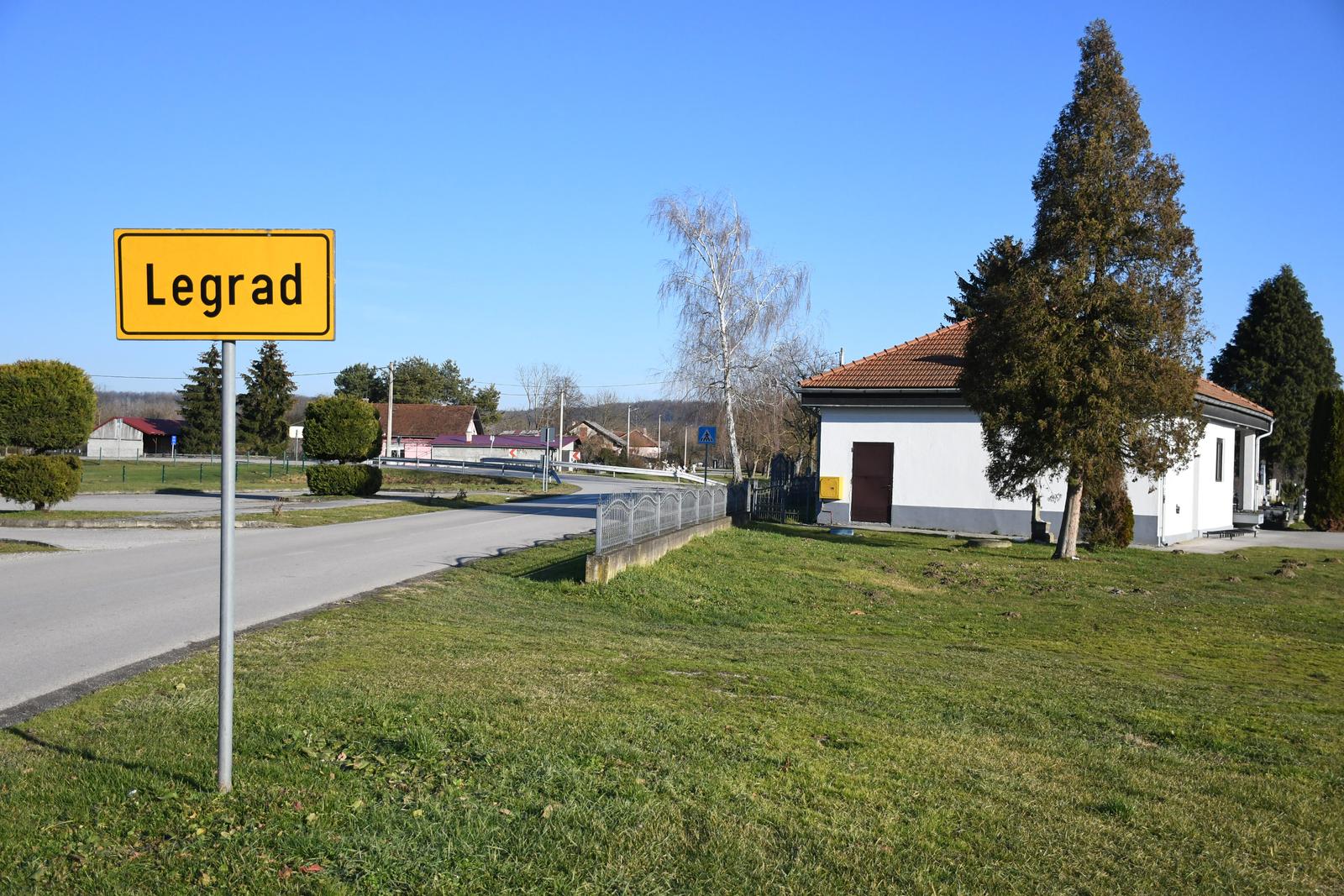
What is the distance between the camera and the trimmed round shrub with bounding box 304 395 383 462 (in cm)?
3425

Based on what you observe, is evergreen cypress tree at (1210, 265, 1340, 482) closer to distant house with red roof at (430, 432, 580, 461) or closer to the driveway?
the driveway

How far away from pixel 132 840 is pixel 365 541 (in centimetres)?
1658

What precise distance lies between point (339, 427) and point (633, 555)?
69.2 ft

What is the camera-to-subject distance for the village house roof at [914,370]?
96.2 feet

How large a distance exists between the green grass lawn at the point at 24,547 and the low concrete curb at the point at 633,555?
30.3 ft

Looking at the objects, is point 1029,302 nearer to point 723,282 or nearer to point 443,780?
point 443,780

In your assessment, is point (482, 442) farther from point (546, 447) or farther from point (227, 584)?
point (227, 584)

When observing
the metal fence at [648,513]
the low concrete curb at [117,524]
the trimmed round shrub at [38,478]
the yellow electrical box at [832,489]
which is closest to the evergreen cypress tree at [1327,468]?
the yellow electrical box at [832,489]

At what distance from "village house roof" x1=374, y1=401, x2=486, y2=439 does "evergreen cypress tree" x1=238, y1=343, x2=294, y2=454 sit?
11.7 meters

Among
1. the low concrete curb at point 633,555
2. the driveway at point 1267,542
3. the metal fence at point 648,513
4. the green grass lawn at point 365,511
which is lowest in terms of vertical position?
the driveway at point 1267,542

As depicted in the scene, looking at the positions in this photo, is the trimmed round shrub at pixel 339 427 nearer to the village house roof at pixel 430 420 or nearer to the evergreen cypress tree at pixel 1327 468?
the evergreen cypress tree at pixel 1327 468

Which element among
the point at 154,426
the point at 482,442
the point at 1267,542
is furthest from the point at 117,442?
the point at 1267,542

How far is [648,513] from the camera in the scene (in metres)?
17.5

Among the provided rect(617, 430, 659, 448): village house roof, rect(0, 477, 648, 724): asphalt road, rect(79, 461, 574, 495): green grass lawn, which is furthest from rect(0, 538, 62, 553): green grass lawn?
rect(617, 430, 659, 448): village house roof
